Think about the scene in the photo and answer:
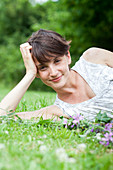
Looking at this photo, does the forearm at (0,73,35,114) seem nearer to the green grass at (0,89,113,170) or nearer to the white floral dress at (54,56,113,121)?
the green grass at (0,89,113,170)

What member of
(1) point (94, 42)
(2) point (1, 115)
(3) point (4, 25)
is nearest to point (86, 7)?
(1) point (94, 42)

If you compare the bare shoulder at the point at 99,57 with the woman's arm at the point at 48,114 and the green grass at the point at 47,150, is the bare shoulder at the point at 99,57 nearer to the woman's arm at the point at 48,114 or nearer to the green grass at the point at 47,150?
the woman's arm at the point at 48,114

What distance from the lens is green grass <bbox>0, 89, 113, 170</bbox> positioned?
1.62 meters

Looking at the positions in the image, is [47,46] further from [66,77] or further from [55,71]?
[66,77]

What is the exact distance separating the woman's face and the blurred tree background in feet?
18.4

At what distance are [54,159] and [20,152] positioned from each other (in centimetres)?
Result: 33

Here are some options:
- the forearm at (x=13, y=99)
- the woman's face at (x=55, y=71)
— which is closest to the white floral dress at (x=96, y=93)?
the woman's face at (x=55, y=71)

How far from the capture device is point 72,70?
141 inches

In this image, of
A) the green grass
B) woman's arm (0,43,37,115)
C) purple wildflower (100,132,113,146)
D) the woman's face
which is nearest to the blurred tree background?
woman's arm (0,43,37,115)

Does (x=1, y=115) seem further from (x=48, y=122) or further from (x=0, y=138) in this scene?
(x=0, y=138)

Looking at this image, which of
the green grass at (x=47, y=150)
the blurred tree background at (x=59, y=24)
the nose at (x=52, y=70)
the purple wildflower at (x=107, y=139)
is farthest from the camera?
the blurred tree background at (x=59, y=24)

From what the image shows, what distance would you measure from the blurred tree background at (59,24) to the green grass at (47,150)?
20.9 feet

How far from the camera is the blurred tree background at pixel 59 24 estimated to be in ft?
41.3

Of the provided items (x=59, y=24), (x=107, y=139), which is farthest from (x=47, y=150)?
(x=59, y=24)
